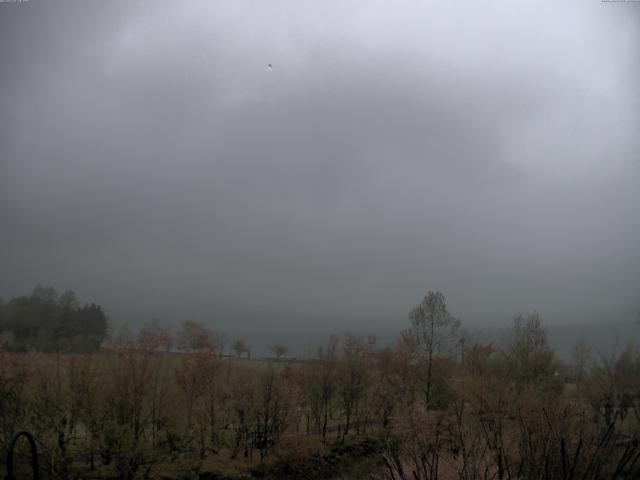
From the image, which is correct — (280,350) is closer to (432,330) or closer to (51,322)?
(51,322)

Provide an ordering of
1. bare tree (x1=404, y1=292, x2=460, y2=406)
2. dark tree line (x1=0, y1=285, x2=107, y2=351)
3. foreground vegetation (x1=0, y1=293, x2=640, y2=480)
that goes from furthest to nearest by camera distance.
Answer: dark tree line (x1=0, y1=285, x2=107, y2=351)
bare tree (x1=404, y1=292, x2=460, y2=406)
foreground vegetation (x1=0, y1=293, x2=640, y2=480)

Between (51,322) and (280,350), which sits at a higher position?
(51,322)

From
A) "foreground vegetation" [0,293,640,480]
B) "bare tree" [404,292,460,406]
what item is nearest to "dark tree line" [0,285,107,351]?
"foreground vegetation" [0,293,640,480]

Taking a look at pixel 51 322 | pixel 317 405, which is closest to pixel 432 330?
pixel 317 405

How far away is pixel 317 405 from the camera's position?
2098 inches

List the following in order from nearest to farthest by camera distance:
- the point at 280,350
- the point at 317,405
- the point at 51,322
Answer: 1. the point at 317,405
2. the point at 51,322
3. the point at 280,350

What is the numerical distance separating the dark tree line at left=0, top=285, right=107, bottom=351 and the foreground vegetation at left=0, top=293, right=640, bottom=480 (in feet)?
65.0

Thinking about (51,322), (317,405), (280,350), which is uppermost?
(51,322)

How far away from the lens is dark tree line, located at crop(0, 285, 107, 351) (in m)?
66.5

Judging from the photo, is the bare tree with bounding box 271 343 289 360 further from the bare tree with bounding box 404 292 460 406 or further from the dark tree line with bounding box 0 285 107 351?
the bare tree with bounding box 404 292 460 406

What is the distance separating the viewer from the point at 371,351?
6394 cm

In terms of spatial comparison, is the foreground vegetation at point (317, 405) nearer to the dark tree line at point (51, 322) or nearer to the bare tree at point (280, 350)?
the dark tree line at point (51, 322)

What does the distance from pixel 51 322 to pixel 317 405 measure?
54.8 m

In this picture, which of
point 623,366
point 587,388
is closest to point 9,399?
point 587,388
